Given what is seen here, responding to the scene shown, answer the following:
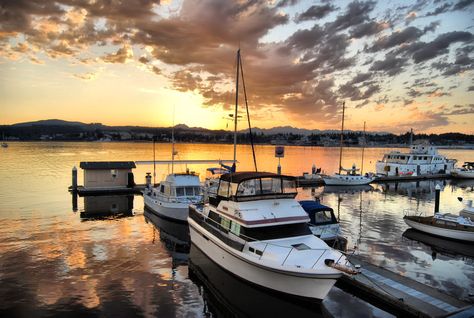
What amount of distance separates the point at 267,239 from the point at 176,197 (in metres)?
12.7

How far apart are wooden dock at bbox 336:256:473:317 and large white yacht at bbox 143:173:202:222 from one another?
43.7ft

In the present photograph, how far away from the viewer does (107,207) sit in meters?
29.6

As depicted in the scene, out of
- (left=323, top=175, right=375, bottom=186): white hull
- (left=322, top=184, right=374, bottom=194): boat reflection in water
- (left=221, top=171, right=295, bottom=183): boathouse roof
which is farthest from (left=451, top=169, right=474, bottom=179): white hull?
(left=221, top=171, right=295, bottom=183): boathouse roof

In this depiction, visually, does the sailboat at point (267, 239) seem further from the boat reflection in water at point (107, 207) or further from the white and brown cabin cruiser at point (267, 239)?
the boat reflection in water at point (107, 207)

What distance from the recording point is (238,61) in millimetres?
28047

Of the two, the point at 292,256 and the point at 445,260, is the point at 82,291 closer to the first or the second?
the point at 292,256

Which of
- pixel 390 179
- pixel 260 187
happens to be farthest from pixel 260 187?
pixel 390 179

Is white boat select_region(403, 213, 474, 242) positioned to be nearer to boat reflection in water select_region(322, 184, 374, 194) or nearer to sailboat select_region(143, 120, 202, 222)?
sailboat select_region(143, 120, 202, 222)

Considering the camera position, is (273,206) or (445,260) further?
(445,260)

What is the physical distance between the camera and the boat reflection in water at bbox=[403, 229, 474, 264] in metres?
18.0

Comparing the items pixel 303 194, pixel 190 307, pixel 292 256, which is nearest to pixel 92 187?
pixel 303 194

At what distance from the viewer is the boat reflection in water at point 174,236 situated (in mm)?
17719

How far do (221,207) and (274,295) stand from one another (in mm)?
4775

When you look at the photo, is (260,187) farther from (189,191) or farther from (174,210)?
(189,191)
